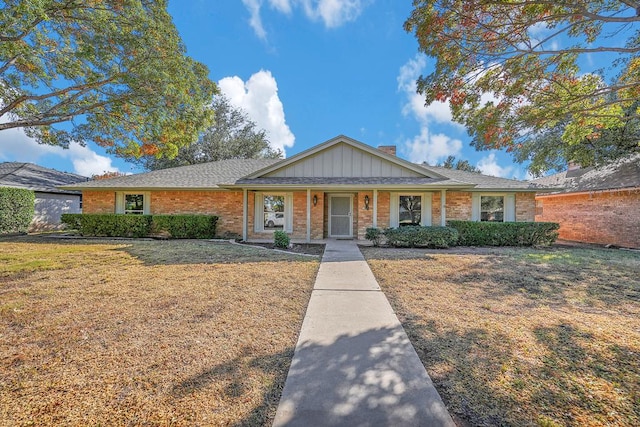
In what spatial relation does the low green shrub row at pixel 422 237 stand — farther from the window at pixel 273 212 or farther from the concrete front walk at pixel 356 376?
the concrete front walk at pixel 356 376

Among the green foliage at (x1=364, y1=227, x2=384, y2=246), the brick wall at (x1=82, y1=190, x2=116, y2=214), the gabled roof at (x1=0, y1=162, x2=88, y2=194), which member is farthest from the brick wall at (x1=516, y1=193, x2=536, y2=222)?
the gabled roof at (x1=0, y1=162, x2=88, y2=194)

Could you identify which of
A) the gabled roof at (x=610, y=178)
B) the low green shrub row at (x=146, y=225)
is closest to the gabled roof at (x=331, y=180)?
the low green shrub row at (x=146, y=225)

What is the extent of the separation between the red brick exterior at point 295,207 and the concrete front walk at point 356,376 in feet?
28.5

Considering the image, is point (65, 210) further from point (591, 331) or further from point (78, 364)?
point (591, 331)

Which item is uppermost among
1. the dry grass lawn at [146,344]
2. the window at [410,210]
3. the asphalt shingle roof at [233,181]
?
the asphalt shingle roof at [233,181]

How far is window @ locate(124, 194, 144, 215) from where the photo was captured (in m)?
13.7

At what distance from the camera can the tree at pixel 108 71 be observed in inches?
274

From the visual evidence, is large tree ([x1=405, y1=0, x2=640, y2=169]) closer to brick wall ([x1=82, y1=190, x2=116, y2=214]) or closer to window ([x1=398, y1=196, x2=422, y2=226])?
window ([x1=398, y1=196, x2=422, y2=226])

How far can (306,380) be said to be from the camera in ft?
7.95

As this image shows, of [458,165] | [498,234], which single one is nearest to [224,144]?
[498,234]

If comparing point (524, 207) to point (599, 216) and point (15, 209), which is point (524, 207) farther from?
point (15, 209)

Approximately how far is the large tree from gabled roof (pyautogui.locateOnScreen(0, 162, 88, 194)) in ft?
63.0

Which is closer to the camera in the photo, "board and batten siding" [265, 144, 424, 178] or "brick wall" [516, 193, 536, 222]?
"board and batten siding" [265, 144, 424, 178]

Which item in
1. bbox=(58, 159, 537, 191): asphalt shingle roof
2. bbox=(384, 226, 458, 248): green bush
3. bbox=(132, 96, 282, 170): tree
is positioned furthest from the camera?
bbox=(132, 96, 282, 170): tree
